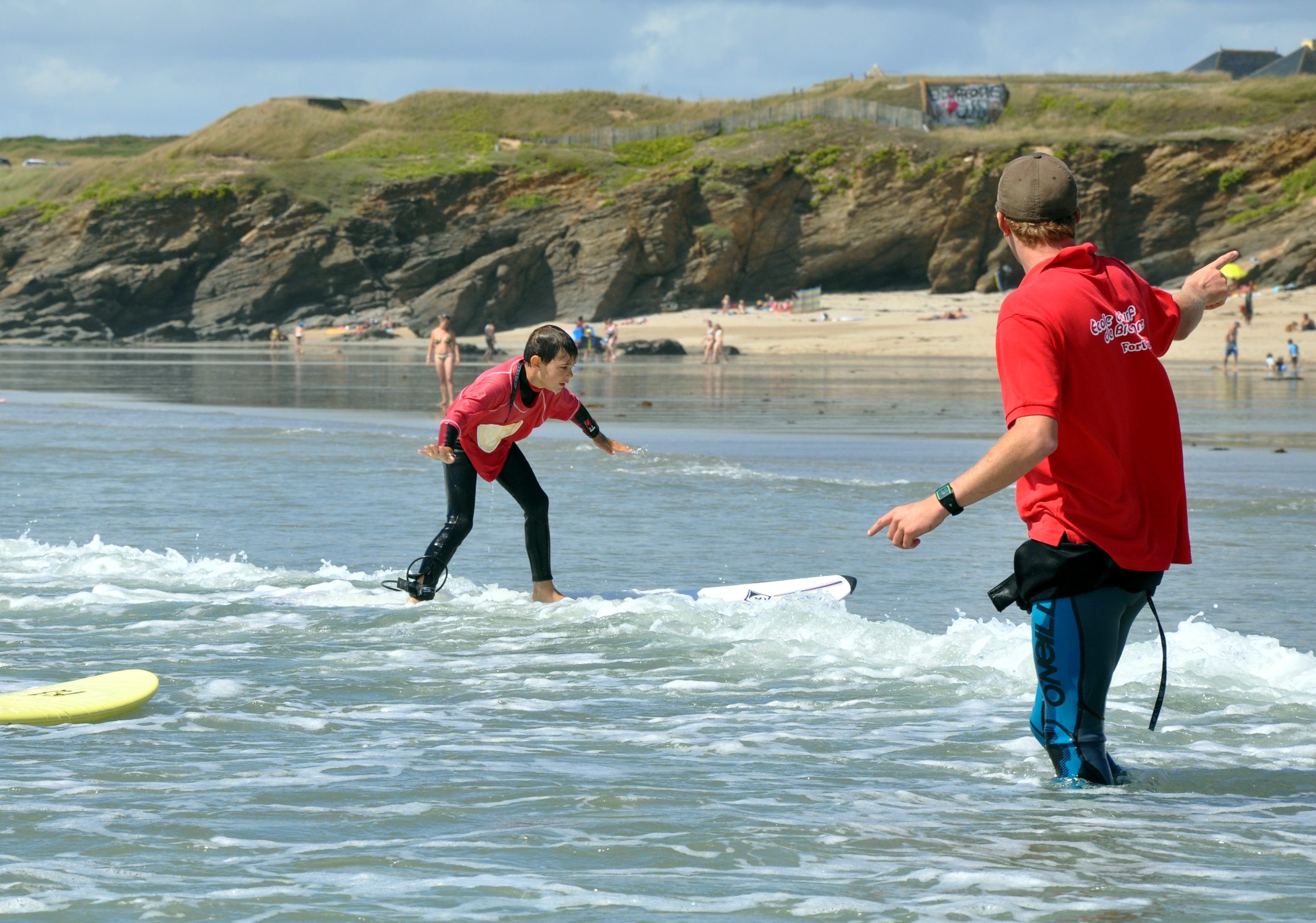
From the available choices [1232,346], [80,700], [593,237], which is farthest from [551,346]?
[593,237]

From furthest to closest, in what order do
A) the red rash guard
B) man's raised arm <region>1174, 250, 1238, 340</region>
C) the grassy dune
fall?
the grassy dune → the red rash guard → man's raised arm <region>1174, 250, 1238, 340</region>

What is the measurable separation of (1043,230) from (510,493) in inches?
180

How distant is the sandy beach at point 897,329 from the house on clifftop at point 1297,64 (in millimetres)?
36605

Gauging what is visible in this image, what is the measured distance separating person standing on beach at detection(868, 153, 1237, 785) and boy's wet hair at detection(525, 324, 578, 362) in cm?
368

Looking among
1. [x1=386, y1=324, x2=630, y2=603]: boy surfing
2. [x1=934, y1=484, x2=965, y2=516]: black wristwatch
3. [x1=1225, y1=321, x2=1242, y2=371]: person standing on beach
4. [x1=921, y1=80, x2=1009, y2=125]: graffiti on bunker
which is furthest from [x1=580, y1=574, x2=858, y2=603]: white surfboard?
[x1=921, y1=80, x2=1009, y2=125]: graffiti on bunker

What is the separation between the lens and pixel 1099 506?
3.53 metres

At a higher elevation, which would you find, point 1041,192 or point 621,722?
point 1041,192

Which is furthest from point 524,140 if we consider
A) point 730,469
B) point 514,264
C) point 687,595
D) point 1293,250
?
point 687,595

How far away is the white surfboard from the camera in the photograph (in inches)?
287

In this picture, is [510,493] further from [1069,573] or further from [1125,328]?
[1125,328]

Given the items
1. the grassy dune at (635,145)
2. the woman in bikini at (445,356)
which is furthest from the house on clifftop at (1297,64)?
the woman in bikini at (445,356)

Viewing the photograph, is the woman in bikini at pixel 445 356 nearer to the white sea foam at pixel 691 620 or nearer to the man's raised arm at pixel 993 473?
the white sea foam at pixel 691 620

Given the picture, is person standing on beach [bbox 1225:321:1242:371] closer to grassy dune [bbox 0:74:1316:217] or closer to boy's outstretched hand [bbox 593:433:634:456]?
boy's outstretched hand [bbox 593:433:634:456]

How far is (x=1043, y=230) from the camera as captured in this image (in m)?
3.71
